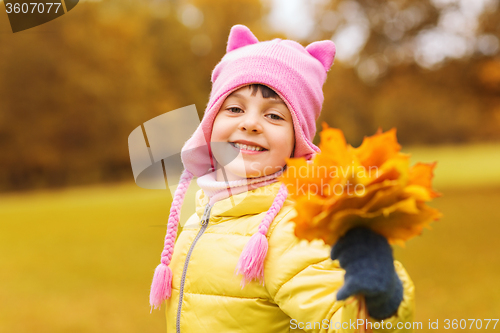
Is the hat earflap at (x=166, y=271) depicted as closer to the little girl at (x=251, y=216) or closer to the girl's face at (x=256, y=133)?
the little girl at (x=251, y=216)

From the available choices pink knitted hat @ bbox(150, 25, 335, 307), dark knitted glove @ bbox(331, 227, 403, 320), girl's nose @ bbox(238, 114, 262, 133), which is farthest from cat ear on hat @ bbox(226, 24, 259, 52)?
dark knitted glove @ bbox(331, 227, 403, 320)

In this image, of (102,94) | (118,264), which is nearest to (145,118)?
(102,94)

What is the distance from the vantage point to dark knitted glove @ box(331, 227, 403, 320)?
1112 millimetres

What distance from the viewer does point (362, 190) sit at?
1061mm

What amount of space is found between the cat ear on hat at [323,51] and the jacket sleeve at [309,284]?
84 centimetres

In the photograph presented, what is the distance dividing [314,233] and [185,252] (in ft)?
3.22

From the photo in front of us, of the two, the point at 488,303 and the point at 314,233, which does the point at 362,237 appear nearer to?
the point at 314,233

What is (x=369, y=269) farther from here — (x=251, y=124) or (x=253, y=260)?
(x=251, y=124)

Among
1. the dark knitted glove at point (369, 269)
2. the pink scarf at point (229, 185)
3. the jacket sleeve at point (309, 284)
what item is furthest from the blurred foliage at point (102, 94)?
the dark knitted glove at point (369, 269)

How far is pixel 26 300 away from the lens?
19.5 ft

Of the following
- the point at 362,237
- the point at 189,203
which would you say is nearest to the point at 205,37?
the point at 189,203

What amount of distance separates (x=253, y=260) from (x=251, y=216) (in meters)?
0.30

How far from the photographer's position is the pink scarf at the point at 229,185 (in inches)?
75.3

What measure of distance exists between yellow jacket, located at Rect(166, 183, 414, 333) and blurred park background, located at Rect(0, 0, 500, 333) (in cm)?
159
